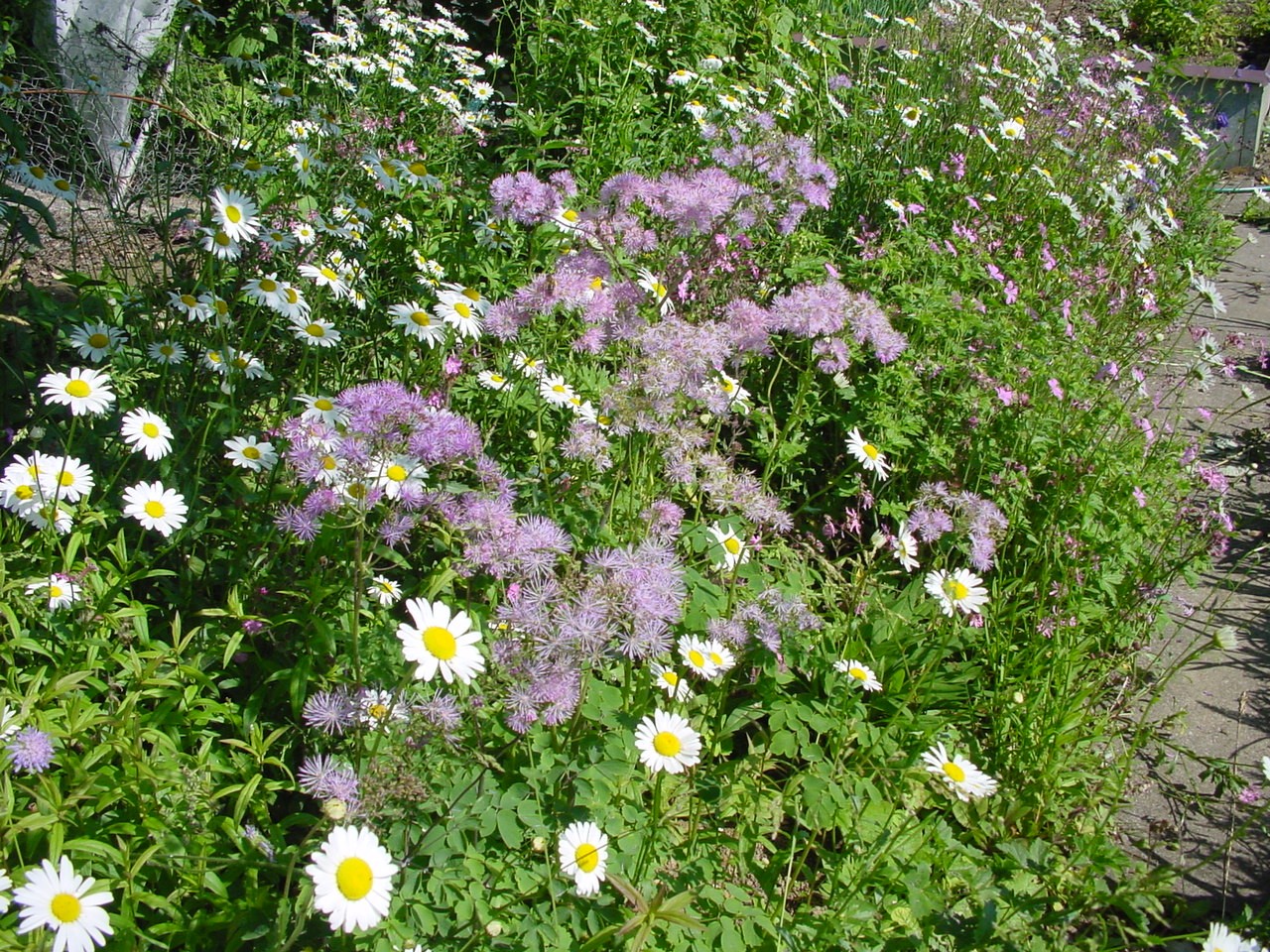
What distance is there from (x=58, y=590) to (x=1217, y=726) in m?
3.07

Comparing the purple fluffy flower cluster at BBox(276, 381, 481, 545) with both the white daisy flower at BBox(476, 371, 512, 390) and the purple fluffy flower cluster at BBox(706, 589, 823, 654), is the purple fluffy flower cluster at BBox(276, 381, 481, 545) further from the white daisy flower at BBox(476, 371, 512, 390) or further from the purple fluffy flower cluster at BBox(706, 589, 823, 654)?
the white daisy flower at BBox(476, 371, 512, 390)

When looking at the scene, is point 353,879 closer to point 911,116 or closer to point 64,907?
point 64,907

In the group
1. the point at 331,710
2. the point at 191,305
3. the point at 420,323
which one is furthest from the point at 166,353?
the point at 331,710

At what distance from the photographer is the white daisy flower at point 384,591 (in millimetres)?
1956

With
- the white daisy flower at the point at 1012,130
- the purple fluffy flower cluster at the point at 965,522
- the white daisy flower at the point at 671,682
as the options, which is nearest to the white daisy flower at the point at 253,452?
the white daisy flower at the point at 671,682

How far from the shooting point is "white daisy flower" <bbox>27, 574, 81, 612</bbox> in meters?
1.84

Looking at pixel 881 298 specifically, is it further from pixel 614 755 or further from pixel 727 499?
pixel 614 755

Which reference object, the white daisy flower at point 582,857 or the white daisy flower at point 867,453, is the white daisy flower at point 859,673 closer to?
the white daisy flower at point 867,453

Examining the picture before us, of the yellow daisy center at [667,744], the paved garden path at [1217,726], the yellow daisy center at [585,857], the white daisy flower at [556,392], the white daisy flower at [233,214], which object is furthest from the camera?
the white daisy flower at [556,392]

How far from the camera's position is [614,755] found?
5.76 ft

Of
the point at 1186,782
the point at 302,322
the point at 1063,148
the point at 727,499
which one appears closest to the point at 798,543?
the point at 727,499

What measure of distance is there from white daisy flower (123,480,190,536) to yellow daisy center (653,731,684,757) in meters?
1.07

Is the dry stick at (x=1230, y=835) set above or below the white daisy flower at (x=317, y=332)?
below

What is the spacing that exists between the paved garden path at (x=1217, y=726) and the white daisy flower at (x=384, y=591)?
5.40ft
